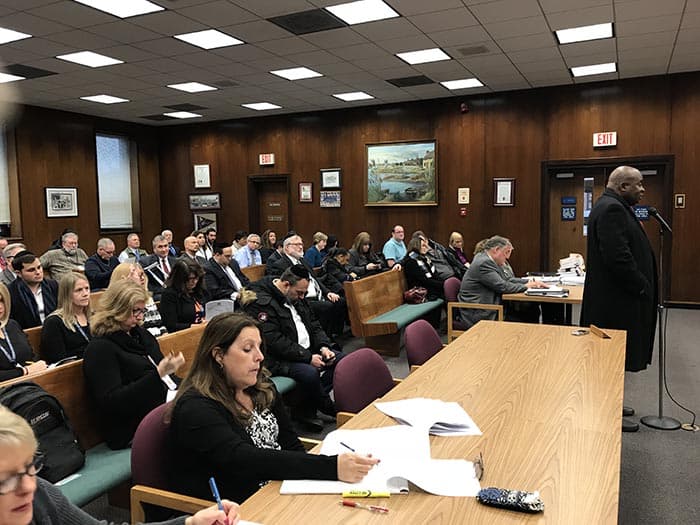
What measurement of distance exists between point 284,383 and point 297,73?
5764mm

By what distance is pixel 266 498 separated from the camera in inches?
67.1

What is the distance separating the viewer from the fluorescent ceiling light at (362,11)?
19.0 ft

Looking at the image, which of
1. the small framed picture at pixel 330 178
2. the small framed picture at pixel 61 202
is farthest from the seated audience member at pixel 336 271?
the small framed picture at pixel 61 202

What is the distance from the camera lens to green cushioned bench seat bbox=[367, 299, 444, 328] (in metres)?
6.17

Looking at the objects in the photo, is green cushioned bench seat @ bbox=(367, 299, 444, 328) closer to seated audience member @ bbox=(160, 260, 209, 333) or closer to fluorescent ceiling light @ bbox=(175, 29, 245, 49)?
seated audience member @ bbox=(160, 260, 209, 333)

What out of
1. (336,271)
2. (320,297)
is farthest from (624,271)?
(336,271)

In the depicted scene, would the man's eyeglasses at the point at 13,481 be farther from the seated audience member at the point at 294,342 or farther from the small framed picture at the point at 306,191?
the small framed picture at the point at 306,191

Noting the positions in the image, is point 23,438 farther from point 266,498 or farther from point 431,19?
point 431,19

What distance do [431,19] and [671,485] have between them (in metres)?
4.89

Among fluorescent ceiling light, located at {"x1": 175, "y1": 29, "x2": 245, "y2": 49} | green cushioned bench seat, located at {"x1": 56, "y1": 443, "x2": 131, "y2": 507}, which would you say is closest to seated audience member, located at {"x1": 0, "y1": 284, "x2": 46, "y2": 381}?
green cushioned bench seat, located at {"x1": 56, "y1": 443, "x2": 131, "y2": 507}

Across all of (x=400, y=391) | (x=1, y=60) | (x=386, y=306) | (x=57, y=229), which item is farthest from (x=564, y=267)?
(x=57, y=229)

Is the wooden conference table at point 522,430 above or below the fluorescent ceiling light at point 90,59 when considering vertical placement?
below

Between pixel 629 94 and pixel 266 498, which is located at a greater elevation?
pixel 629 94

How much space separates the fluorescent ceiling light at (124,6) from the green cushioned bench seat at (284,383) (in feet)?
12.6
